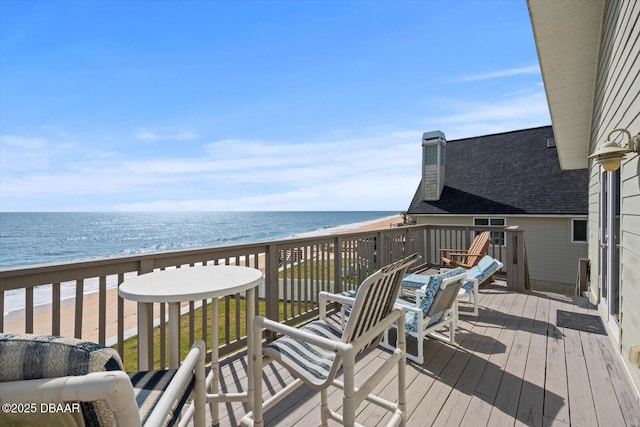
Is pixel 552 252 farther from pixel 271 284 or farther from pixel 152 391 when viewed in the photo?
pixel 152 391

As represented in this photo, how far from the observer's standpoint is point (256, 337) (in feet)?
5.56

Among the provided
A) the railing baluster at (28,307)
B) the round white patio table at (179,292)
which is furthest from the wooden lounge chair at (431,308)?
the railing baluster at (28,307)

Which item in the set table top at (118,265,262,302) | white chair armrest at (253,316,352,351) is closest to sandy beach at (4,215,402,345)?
table top at (118,265,262,302)

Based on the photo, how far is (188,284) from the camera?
1.81 metres

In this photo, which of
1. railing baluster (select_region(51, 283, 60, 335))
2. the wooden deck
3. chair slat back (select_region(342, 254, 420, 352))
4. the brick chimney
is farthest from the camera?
the brick chimney

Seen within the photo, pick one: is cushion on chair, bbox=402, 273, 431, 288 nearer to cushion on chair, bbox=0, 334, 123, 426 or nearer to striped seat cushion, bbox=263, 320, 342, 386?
striped seat cushion, bbox=263, 320, 342, 386

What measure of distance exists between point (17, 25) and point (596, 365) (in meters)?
13.1

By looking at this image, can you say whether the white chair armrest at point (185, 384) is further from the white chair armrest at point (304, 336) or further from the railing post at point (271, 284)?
the railing post at point (271, 284)

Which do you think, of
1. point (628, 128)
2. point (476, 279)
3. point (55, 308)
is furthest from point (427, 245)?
point (55, 308)

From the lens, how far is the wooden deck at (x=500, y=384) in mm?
2047

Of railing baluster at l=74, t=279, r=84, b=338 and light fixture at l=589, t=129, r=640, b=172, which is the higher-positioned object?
light fixture at l=589, t=129, r=640, b=172

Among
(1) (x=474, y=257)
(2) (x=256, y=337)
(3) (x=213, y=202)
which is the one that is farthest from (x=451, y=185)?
(3) (x=213, y=202)

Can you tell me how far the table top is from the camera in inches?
62.9

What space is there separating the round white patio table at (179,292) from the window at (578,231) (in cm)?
1232
